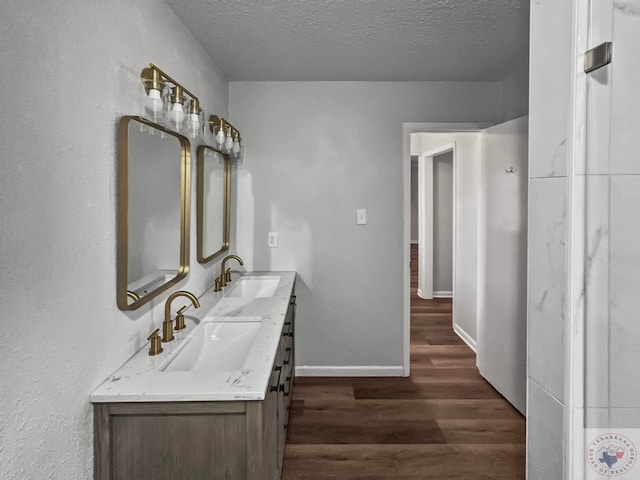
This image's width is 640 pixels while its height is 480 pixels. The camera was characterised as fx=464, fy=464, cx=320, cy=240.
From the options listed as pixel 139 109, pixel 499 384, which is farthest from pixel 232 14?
pixel 499 384

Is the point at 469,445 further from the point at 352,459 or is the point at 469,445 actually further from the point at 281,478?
the point at 281,478

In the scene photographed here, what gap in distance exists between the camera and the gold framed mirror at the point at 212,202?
108 inches

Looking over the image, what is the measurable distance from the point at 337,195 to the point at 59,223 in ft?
8.28

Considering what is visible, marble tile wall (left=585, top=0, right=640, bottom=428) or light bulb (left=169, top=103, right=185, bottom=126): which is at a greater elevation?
light bulb (left=169, top=103, right=185, bottom=126)

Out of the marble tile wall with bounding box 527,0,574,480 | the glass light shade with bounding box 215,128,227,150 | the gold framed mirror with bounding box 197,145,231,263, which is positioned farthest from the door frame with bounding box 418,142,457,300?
the marble tile wall with bounding box 527,0,574,480

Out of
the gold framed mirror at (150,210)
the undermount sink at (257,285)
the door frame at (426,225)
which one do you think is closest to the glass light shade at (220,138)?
the gold framed mirror at (150,210)

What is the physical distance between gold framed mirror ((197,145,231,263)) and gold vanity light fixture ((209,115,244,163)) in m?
0.07

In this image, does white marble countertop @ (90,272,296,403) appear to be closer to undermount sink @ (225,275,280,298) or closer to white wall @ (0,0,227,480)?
white wall @ (0,0,227,480)

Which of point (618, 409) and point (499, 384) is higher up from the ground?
point (618, 409)

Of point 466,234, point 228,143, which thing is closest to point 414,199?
point 466,234

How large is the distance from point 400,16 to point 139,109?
1355mm

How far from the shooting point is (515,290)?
9.93 feet

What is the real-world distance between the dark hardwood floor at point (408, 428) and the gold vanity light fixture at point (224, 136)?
70.5 inches

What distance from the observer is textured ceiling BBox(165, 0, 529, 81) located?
223cm
